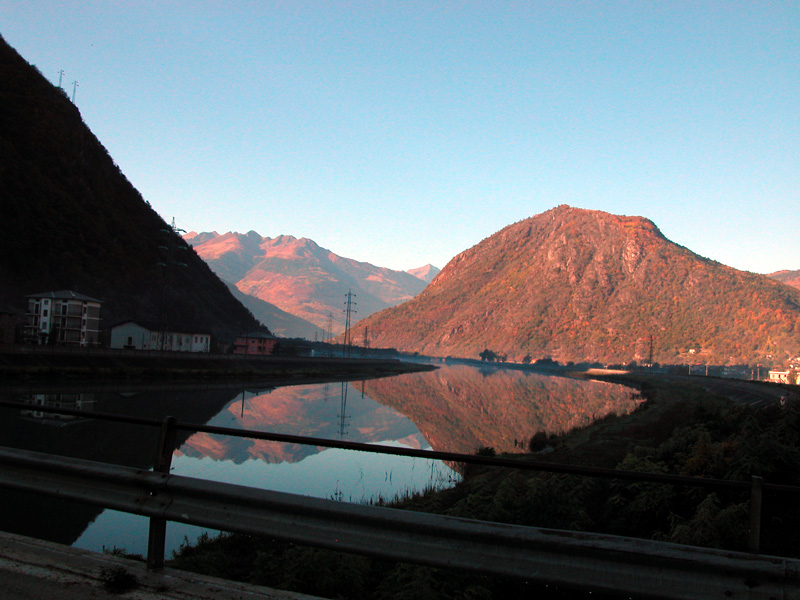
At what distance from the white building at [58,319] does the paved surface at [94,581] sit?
68641 millimetres

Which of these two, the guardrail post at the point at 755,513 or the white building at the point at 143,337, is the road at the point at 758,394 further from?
the white building at the point at 143,337

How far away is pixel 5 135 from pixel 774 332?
203 meters

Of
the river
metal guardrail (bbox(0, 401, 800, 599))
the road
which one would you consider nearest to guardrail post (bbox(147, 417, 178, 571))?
metal guardrail (bbox(0, 401, 800, 599))

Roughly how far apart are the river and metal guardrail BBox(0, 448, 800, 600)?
7338 mm

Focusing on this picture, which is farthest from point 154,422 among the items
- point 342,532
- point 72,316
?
point 72,316

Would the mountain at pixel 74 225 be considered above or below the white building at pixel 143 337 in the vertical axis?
above

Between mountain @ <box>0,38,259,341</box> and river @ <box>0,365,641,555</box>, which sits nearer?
river @ <box>0,365,641,555</box>

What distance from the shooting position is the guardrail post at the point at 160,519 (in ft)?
14.0

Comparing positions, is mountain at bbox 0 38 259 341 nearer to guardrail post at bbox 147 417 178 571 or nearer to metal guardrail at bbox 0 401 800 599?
metal guardrail at bbox 0 401 800 599

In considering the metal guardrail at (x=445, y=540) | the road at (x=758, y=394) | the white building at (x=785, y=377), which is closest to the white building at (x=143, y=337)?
the road at (x=758, y=394)

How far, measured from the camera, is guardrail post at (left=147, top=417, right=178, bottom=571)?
4262 mm

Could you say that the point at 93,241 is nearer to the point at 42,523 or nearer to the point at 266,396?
the point at 266,396

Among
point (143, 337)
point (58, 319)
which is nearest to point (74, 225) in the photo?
point (143, 337)

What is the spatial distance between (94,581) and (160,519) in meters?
0.57
